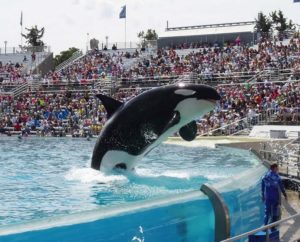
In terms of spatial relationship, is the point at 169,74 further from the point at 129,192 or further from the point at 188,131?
the point at 129,192

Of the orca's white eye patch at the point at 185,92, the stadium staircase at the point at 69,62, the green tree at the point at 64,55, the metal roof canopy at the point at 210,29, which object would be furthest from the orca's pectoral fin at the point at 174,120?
the green tree at the point at 64,55

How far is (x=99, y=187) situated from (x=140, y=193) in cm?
111

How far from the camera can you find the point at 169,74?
3384cm

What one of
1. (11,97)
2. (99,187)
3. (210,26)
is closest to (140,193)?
(99,187)

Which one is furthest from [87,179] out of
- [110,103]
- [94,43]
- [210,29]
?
[94,43]

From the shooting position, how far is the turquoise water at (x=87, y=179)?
9.16 meters

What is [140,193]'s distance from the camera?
395 inches

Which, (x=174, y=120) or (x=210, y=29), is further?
(x=210, y=29)

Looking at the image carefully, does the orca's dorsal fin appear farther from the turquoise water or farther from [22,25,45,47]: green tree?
[22,25,45,47]: green tree

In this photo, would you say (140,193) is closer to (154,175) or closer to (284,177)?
(154,175)

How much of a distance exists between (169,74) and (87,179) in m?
22.6

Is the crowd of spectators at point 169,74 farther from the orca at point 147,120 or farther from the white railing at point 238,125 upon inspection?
the orca at point 147,120

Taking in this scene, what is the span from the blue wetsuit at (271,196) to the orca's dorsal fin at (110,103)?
451 centimetres

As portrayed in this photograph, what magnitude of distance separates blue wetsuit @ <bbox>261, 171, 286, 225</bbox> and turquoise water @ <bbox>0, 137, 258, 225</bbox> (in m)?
0.70
